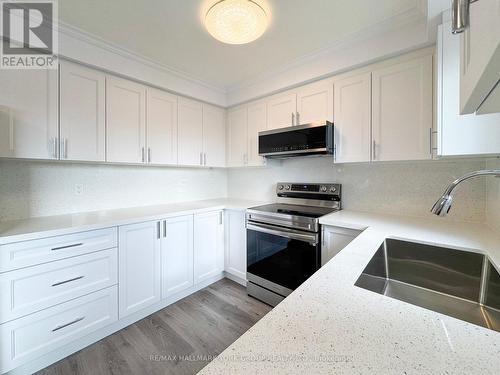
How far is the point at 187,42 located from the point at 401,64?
176cm

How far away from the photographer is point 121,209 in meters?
2.25

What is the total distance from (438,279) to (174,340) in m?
1.82

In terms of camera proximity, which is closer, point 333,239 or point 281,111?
point 333,239

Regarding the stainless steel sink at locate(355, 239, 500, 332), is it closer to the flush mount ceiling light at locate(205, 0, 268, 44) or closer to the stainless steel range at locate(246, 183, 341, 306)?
the stainless steel range at locate(246, 183, 341, 306)

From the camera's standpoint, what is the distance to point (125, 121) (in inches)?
81.5

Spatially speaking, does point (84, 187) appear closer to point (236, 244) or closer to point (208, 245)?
point (208, 245)

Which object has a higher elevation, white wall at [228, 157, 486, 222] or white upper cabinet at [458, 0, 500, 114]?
white upper cabinet at [458, 0, 500, 114]

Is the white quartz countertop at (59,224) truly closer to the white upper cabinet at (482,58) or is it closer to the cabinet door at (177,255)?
the cabinet door at (177,255)

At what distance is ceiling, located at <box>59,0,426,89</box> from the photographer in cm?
144

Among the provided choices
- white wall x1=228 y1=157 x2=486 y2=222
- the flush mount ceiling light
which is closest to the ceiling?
the flush mount ceiling light

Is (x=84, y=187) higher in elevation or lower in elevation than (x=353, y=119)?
lower

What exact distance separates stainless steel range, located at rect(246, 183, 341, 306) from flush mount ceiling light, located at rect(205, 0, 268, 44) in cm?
145

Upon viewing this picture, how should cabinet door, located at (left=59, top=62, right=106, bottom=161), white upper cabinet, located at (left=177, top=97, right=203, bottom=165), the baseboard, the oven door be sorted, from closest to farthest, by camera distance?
the baseboard
cabinet door, located at (left=59, top=62, right=106, bottom=161)
the oven door
white upper cabinet, located at (left=177, top=97, right=203, bottom=165)

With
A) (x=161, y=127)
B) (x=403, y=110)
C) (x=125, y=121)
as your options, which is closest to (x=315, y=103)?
(x=403, y=110)
